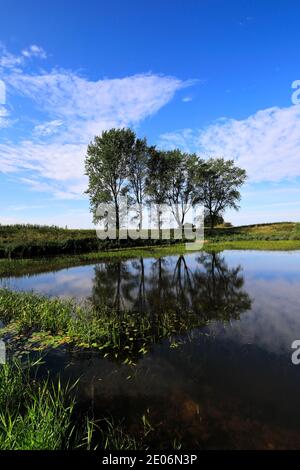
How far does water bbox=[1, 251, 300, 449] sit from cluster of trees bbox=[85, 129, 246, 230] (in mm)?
35421

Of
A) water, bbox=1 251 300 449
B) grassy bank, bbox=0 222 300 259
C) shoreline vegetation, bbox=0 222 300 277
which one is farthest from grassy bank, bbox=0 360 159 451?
grassy bank, bbox=0 222 300 259

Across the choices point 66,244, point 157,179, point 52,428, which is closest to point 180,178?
point 157,179

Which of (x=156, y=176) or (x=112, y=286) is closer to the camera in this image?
(x=112, y=286)

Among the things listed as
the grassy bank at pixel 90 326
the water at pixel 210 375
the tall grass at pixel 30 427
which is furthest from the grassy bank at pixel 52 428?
Answer: the grassy bank at pixel 90 326

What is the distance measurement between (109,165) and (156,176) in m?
13.0

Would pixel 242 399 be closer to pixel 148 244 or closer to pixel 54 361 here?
pixel 54 361

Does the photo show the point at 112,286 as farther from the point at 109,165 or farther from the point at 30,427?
the point at 109,165

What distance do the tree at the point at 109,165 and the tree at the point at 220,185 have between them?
983 inches

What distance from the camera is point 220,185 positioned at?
2675 inches

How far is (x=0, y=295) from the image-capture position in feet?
41.3

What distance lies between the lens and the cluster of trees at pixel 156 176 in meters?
46.4

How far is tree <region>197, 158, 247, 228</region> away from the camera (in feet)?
220

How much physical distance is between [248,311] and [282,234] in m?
45.5
